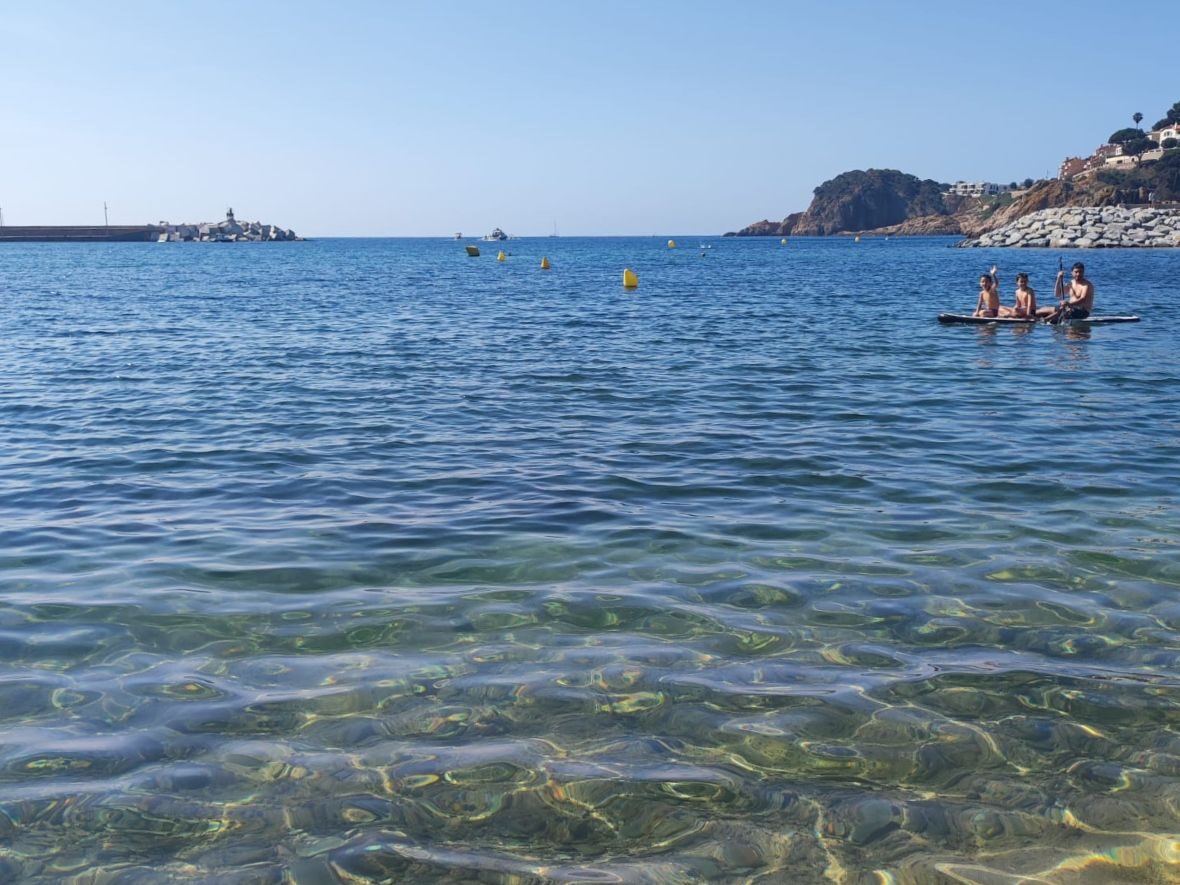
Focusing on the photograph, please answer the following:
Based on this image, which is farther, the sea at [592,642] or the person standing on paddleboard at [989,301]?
the person standing on paddleboard at [989,301]

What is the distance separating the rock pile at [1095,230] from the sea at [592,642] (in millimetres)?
87906

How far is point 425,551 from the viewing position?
28.1ft

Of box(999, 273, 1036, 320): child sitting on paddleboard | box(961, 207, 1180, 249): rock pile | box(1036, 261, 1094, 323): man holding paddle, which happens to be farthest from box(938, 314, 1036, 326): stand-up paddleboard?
box(961, 207, 1180, 249): rock pile

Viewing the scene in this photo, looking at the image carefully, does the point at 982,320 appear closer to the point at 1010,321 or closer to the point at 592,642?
the point at 1010,321

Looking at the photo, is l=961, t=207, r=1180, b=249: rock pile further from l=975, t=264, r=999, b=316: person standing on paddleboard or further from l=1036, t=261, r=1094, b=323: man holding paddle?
l=1036, t=261, r=1094, b=323: man holding paddle

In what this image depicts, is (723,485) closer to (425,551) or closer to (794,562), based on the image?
(794,562)

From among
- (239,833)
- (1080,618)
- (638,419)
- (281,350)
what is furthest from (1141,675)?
(281,350)

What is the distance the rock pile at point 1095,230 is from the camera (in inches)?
3600

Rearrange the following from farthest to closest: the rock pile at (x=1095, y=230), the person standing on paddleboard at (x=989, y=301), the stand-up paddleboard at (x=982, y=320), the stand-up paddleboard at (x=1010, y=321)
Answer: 1. the rock pile at (x=1095, y=230)
2. the person standing on paddleboard at (x=989, y=301)
3. the stand-up paddleboard at (x=982, y=320)
4. the stand-up paddleboard at (x=1010, y=321)

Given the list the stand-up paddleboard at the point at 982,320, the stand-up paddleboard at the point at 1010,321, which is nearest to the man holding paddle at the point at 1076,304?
the stand-up paddleboard at the point at 1010,321

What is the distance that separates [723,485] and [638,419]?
4311mm

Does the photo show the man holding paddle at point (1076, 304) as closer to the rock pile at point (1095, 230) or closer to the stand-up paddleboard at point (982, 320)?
the stand-up paddleboard at point (982, 320)

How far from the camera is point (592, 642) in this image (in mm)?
6547

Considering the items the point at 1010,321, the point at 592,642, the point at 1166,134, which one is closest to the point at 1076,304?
the point at 1010,321
